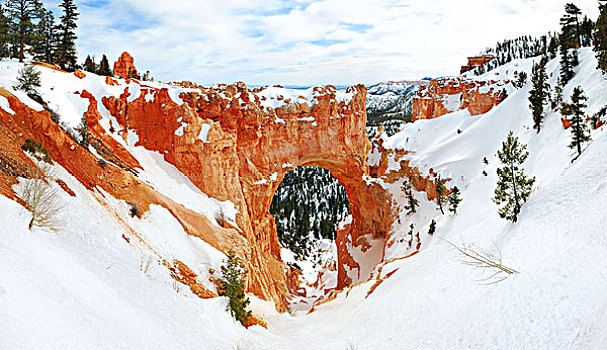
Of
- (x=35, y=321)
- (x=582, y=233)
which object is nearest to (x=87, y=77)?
(x=35, y=321)

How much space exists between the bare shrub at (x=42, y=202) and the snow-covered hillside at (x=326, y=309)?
34cm

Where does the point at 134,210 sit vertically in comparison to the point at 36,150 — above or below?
below

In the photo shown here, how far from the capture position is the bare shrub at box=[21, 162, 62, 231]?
350 inches

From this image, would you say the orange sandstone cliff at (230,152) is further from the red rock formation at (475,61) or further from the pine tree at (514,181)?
the red rock formation at (475,61)

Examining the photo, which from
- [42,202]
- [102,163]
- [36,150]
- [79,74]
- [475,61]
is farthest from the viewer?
[475,61]

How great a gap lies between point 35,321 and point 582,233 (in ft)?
42.3

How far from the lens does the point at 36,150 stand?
11656 millimetres

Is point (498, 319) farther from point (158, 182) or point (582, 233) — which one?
point (158, 182)

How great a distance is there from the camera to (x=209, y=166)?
23.6 metres

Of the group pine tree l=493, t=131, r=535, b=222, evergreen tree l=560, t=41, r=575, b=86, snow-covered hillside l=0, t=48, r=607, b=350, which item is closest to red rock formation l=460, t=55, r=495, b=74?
evergreen tree l=560, t=41, r=575, b=86

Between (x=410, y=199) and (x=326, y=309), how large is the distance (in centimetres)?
2159

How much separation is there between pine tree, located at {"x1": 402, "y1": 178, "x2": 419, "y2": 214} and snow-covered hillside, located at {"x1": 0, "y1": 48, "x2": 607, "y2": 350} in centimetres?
1796

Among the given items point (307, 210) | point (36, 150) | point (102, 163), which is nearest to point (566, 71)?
point (102, 163)

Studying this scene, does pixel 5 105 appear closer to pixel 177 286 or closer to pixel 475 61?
pixel 177 286
